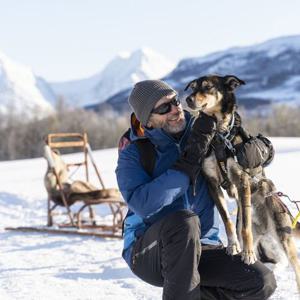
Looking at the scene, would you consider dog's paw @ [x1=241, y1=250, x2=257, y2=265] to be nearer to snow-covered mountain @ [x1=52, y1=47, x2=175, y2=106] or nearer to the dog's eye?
the dog's eye

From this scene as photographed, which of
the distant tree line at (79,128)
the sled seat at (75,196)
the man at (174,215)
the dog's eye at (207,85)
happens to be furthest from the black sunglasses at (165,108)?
the distant tree line at (79,128)

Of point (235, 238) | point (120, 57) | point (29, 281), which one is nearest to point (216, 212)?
point (235, 238)

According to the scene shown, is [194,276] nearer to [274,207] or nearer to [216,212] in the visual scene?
[216,212]

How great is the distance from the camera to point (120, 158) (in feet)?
9.66

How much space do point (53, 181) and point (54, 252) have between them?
2.03 meters

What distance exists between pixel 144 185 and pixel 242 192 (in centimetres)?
85

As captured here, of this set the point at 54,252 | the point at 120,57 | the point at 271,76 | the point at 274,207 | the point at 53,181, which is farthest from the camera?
the point at 120,57

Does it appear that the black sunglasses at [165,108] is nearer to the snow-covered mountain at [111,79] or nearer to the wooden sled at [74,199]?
the wooden sled at [74,199]

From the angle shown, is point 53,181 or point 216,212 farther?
point 53,181

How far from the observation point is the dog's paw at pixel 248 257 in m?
2.99

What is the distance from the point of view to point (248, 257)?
3.06 meters

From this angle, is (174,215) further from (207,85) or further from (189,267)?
(207,85)

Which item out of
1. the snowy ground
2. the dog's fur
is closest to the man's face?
the dog's fur

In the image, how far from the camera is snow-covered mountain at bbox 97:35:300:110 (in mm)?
107375
